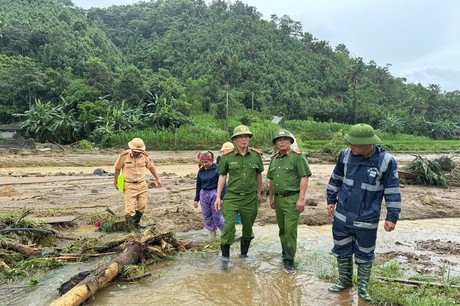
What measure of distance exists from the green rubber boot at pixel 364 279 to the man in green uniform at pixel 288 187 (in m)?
1.12

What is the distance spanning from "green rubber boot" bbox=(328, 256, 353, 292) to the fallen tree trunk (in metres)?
2.60

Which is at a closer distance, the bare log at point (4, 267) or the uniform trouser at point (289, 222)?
the bare log at point (4, 267)

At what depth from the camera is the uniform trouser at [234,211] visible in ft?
18.1

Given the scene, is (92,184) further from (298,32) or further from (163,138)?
(298,32)

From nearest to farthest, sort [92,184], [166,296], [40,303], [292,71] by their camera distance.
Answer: [40,303], [166,296], [92,184], [292,71]

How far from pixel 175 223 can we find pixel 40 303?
3.95 metres

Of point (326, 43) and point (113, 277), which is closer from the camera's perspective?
point (113, 277)

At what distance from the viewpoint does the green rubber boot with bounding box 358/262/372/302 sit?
4.31m

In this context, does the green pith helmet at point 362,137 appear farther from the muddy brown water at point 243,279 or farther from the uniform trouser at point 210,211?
the uniform trouser at point 210,211

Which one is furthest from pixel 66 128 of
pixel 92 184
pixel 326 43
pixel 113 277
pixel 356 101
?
pixel 326 43

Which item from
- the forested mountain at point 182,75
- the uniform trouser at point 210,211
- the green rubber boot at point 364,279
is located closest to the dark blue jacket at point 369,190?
the green rubber boot at point 364,279

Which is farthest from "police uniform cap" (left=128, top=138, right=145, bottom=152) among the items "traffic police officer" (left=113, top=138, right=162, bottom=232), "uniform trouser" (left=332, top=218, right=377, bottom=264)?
"uniform trouser" (left=332, top=218, right=377, bottom=264)

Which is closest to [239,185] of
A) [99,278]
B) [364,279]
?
[364,279]

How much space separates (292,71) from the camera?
74.3 m
